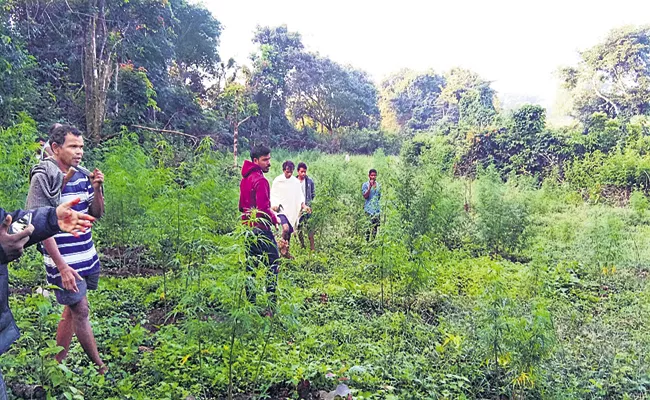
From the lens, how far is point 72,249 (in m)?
3.15

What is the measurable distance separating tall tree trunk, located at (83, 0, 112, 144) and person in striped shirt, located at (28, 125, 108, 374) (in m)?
9.00

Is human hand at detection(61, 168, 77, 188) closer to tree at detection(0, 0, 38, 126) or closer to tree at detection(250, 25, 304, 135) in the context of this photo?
tree at detection(0, 0, 38, 126)

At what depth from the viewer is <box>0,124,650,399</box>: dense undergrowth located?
3.17 meters

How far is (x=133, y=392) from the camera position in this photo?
2.98m

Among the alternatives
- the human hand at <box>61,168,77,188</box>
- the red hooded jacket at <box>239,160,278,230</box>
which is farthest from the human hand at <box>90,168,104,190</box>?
the red hooded jacket at <box>239,160,278,230</box>

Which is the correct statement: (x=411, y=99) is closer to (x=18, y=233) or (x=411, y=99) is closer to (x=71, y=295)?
(x=71, y=295)

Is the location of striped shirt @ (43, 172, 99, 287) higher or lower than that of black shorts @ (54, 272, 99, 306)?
higher

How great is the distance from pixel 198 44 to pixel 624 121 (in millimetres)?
17374

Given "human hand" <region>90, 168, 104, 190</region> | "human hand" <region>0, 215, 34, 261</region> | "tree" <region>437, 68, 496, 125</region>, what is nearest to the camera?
"human hand" <region>0, 215, 34, 261</region>

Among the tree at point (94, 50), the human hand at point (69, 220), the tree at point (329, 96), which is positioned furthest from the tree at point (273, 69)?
the human hand at point (69, 220)

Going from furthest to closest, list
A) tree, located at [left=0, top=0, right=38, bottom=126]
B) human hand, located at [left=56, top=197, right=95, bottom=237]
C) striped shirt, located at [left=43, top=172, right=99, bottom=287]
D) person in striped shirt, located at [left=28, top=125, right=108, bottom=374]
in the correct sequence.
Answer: tree, located at [left=0, top=0, right=38, bottom=126] < striped shirt, located at [left=43, top=172, right=99, bottom=287] < person in striped shirt, located at [left=28, top=125, right=108, bottom=374] < human hand, located at [left=56, top=197, right=95, bottom=237]

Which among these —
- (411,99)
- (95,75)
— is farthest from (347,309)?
(411,99)

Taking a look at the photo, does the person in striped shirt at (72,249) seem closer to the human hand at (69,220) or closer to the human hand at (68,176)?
the human hand at (68,176)

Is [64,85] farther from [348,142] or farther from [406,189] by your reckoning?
[348,142]
